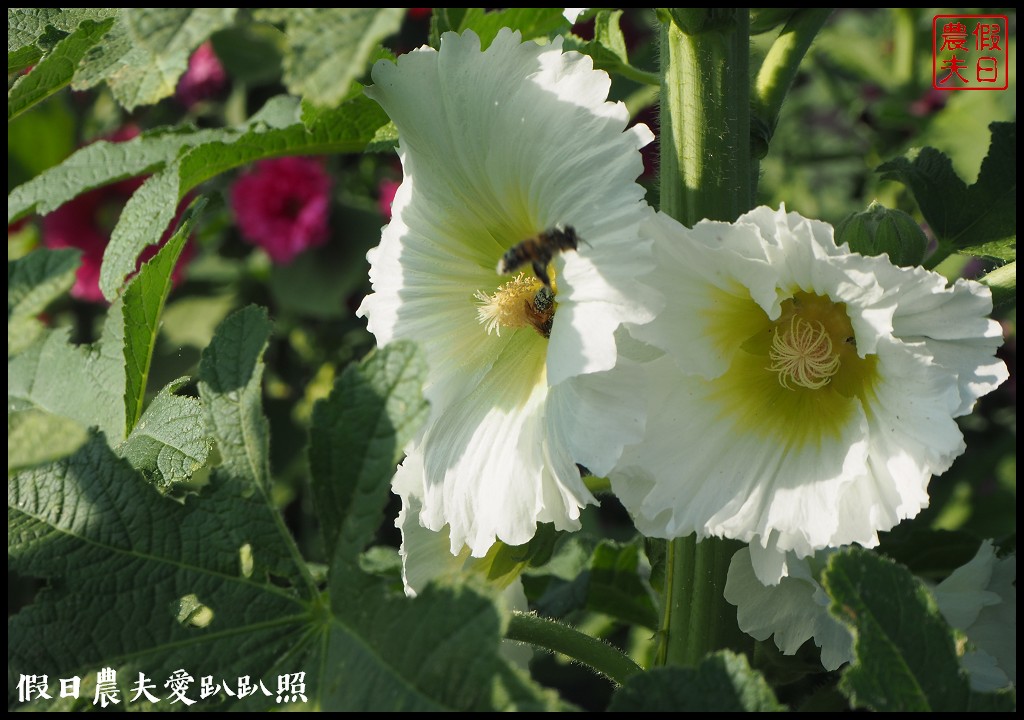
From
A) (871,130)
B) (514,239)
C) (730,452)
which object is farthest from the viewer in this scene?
(871,130)

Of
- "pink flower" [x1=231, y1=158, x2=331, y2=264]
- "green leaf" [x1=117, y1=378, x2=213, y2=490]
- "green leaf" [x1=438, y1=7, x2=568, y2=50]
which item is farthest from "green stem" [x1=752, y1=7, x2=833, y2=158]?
"pink flower" [x1=231, y1=158, x2=331, y2=264]

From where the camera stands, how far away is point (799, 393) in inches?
41.5

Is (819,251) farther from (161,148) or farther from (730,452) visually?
(161,148)

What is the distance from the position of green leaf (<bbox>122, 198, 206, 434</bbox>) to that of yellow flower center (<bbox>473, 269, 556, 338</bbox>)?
0.31 m

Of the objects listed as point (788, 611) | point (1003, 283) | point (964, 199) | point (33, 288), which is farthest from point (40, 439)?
point (964, 199)

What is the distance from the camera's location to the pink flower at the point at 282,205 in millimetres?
2648

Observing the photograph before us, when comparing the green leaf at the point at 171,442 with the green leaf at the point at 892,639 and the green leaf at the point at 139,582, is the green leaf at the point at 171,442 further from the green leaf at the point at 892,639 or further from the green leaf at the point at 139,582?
the green leaf at the point at 892,639

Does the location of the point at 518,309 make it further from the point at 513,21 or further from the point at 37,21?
the point at 37,21

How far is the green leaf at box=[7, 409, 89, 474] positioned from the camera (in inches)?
30.1

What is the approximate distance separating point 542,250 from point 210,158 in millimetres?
451

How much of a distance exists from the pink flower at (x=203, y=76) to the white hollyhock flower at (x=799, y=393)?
7.26ft

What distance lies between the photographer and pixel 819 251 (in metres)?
0.90

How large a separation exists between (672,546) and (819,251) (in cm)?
36

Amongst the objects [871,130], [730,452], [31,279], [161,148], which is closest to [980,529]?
[871,130]
